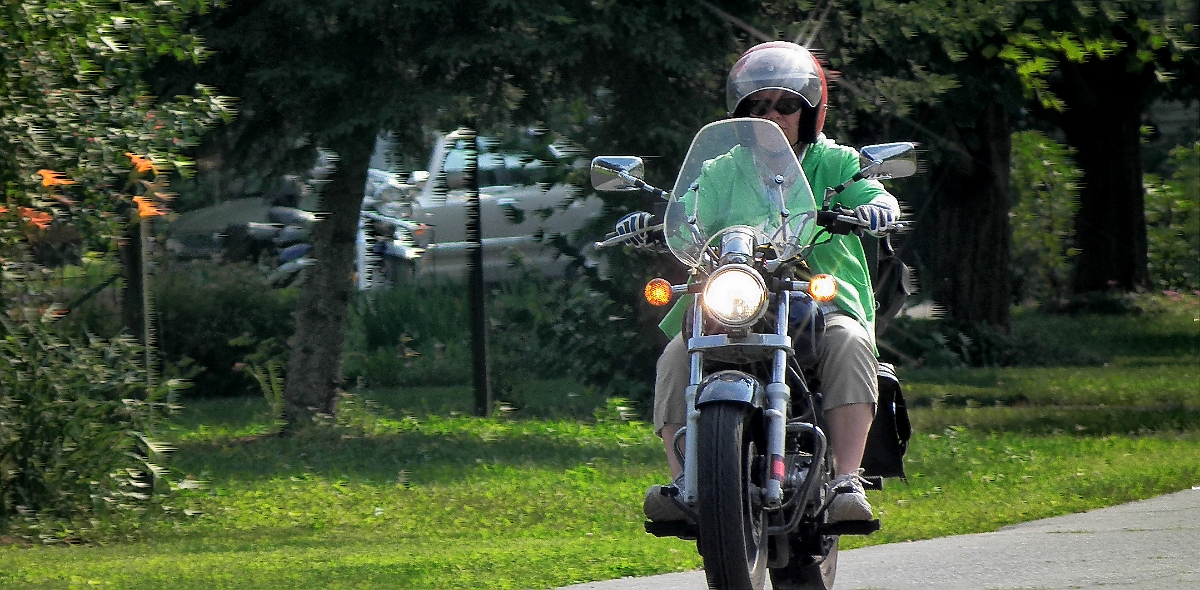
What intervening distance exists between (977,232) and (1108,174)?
595 centimetres

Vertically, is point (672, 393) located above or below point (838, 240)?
below

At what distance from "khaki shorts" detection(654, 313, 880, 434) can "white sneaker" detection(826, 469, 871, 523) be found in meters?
0.25

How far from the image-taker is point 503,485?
967 cm

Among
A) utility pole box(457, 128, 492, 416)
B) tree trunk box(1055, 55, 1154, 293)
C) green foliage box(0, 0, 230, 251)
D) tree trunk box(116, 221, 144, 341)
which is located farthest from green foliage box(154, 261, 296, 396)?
tree trunk box(1055, 55, 1154, 293)

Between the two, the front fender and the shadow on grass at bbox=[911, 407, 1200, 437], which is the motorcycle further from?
the shadow on grass at bbox=[911, 407, 1200, 437]

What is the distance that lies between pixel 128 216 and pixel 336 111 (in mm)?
1967

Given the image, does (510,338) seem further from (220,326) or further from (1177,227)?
(1177,227)

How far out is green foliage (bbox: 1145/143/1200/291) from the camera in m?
Answer: 25.6

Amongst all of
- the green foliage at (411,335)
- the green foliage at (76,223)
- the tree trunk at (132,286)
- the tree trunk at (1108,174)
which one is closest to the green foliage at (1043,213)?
the tree trunk at (1108,174)

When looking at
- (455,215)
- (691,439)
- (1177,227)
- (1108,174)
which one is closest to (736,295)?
(691,439)

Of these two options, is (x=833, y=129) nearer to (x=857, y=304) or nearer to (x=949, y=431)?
(x=949, y=431)

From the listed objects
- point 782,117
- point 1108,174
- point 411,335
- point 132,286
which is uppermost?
point 1108,174

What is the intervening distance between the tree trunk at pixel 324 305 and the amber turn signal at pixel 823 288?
786cm

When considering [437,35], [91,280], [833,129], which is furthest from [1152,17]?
[91,280]
